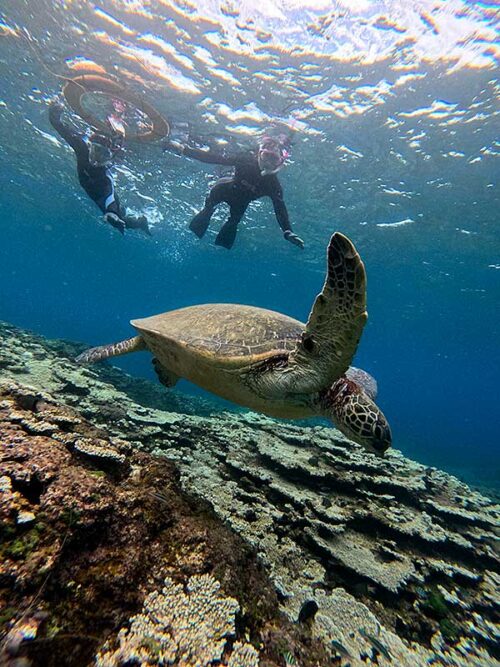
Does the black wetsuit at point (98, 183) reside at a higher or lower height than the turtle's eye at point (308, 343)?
higher

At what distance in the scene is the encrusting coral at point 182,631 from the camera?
127cm

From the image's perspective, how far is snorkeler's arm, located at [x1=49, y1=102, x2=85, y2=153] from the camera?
10.9 meters

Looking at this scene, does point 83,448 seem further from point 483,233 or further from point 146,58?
point 483,233

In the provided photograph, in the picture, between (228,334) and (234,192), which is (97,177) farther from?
(228,334)

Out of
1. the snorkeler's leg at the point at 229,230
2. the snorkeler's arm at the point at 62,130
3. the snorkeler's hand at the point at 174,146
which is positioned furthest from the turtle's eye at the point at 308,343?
the snorkeler's hand at the point at 174,146

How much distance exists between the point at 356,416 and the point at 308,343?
851 millimetres

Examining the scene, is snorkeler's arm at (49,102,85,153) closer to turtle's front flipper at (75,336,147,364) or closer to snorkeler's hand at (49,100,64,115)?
snorkeler's hand at (49,100,64,115)

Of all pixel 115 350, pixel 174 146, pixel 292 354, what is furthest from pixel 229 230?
pixel 292 354

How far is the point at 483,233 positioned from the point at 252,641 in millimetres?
20572

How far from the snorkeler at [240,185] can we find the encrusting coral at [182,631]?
1031 cm

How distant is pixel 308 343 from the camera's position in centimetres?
269

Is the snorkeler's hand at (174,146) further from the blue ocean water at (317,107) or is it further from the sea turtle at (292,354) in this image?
the sea turtle at (292,354)

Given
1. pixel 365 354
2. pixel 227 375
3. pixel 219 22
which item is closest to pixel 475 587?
pixel 227 375

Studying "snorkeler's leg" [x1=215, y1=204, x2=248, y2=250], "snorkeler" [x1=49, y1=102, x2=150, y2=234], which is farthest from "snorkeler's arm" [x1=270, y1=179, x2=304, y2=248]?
"snorkeler" [x1=49, y1=102, x2=150, y2=234]
